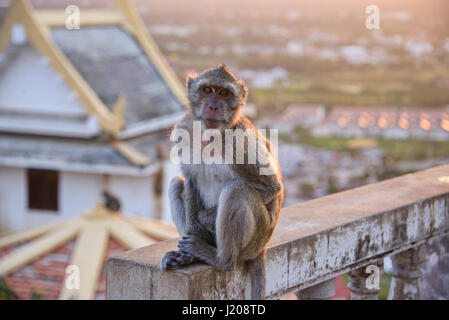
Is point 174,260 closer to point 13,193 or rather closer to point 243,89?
point 243,89

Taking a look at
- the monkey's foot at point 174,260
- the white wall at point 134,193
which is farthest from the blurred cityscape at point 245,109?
the monkey's foot at point 174,260

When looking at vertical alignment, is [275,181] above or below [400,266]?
above

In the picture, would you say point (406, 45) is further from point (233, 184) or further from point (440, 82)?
point (233, 184)

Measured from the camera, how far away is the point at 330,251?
3.48 meters

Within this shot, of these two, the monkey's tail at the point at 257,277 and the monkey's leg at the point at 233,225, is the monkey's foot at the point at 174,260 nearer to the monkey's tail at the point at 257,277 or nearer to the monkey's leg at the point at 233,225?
the monkey's leg at the point at 233,225

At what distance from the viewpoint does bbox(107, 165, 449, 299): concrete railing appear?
2877 millimetres

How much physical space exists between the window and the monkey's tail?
8.63m

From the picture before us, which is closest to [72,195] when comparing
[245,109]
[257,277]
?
[245,109]

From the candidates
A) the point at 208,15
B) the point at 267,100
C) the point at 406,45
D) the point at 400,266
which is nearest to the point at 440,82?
the point at 406,45

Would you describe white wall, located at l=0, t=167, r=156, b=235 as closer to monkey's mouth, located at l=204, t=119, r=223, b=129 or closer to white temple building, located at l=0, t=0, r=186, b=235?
white temple building, located at l=0, t=0, r=186, b=235

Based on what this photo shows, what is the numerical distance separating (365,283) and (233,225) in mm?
918

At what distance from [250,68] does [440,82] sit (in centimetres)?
913
